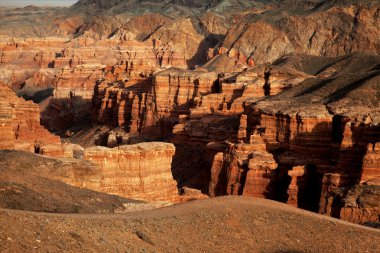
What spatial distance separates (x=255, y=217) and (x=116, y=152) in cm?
1341

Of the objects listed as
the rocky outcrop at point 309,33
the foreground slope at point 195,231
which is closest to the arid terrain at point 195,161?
the foreground slope at point 195,231

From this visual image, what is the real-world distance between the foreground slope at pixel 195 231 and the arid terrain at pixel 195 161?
Answer: 0.05 m

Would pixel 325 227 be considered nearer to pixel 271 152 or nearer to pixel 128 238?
pixel 128 238

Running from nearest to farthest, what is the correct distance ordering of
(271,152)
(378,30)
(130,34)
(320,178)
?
(320,178)
(271,152)
(378,30)
(130,34)

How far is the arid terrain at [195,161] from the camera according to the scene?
21172 mm

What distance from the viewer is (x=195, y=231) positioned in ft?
70.3

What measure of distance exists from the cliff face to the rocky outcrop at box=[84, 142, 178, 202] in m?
6.32

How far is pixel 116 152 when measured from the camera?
116 feet

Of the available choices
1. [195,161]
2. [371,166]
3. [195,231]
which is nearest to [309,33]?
[195,161]

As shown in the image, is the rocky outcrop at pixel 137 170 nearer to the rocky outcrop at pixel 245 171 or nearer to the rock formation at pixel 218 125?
the rock formation at pixel 218 125

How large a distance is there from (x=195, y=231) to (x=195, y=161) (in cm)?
3190

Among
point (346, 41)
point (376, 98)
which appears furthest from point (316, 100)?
point (346, 41)

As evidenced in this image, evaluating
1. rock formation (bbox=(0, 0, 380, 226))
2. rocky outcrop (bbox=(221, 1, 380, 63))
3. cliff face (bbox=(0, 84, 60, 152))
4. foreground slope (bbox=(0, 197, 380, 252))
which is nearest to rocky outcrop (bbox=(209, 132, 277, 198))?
rock formation (bbox=(0, 0, 380, 226))

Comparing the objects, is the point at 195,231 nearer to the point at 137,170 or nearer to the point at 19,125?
the point at 137,170
